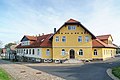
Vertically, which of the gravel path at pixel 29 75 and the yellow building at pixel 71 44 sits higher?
the yellow building at pixel 71 44

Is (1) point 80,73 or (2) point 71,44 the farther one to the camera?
(2) point 71,44

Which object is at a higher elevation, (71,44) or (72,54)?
(71,44)

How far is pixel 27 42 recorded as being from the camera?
1933 inches

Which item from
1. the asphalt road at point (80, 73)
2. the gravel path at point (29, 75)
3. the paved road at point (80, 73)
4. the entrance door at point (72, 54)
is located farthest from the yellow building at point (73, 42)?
the gravel path at point (29, 75)

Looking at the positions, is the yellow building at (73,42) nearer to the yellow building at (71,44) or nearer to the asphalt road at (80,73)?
the yellow building at (71,44)

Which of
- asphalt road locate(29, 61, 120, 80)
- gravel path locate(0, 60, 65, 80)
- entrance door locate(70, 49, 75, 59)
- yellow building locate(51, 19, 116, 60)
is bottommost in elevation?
asphalt road locate(29, 61, 120, 80)

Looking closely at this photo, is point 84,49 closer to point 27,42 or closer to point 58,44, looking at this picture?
point 58,44

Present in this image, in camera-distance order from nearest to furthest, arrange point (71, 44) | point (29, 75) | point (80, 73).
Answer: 1. point (29, 75)
2. point (80, 73)
3. point (71, 44)

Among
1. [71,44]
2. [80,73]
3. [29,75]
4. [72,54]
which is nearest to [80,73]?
[80,73]

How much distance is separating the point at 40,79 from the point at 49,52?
80.9 ft

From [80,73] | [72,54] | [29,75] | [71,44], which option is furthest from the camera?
[72,54]

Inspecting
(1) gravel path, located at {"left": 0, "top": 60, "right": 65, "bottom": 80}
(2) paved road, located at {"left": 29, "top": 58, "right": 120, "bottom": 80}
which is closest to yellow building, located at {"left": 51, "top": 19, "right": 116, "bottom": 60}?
(2) paved road, located at {"left": 29, "top": 58, "right": 120, "bottom": 80}

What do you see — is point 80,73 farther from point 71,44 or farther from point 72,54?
point 72,54

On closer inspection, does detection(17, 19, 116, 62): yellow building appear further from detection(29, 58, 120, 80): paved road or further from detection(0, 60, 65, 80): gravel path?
detection(0, 60, 65, 80): gravel path
